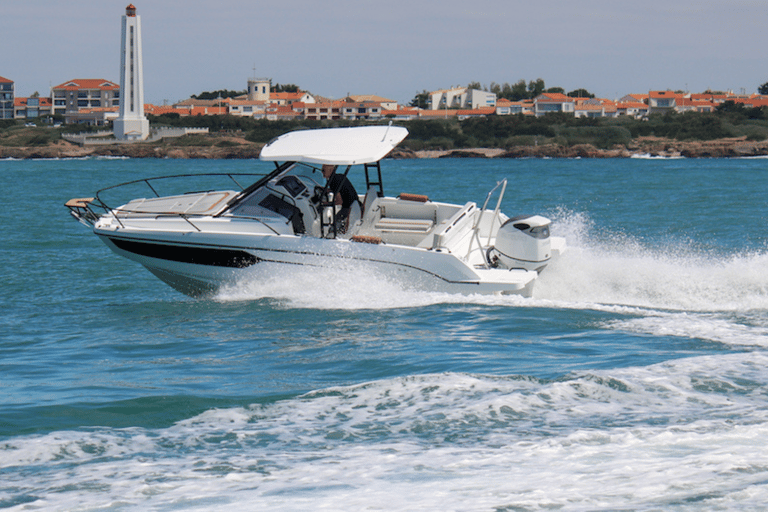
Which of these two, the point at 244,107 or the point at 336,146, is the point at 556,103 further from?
the point at 336,146

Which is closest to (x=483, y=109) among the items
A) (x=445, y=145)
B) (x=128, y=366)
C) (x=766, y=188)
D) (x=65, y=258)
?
(x=445, y=145)

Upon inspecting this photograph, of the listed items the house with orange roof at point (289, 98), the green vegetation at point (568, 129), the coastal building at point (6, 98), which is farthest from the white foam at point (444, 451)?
the coastal building at point (6, 98)

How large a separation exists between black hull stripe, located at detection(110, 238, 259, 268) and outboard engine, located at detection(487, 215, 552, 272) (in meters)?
2.97

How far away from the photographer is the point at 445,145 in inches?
4008

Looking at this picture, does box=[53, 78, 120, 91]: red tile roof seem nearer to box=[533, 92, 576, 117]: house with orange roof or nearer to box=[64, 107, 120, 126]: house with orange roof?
box=[64, 107, 120, 126]: house with orange roof

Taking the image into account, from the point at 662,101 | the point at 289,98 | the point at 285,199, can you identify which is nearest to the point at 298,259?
the point at 285,199

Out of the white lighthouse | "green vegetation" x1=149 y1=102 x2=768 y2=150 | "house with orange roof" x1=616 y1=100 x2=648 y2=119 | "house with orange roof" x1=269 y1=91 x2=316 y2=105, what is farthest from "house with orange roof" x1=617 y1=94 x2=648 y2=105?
the white lighthouse

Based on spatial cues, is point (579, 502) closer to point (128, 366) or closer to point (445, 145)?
point (128, 366)

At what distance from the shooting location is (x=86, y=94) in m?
Answer: 148

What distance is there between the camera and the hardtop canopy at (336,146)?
388 inches

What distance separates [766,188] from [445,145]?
63414 millimetres

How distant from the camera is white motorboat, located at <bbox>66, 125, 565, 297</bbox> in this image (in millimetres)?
9695

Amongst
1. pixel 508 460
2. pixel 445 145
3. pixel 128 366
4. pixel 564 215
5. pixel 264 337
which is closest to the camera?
pixel 508 460

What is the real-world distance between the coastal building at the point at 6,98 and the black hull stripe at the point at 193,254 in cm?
15836
